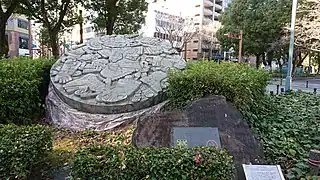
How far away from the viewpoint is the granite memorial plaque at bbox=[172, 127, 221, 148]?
400cm

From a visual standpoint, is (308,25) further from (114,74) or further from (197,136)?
(197,136)

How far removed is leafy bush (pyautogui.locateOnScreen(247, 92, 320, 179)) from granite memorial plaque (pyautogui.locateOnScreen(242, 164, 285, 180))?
1.37 feet

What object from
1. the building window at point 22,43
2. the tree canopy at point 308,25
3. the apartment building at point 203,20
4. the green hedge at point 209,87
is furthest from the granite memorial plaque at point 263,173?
the apartment building at point 203,20

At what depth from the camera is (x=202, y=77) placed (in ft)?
17.6

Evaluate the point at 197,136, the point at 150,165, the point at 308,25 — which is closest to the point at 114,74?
the point at 197,136

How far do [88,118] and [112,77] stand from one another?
1058 mm

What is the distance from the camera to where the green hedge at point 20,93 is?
570 cm

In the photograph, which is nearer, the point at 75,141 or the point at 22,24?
the point at 75,141

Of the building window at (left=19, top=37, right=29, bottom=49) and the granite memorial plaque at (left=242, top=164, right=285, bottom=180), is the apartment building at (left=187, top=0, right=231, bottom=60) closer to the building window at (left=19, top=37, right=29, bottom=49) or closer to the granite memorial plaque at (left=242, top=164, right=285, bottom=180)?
the building window at (left=19, top=37, right=29, bottom=49)

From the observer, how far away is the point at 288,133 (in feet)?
16.5

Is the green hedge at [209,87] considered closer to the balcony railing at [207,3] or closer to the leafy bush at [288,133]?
the leafy bush at [288,133]

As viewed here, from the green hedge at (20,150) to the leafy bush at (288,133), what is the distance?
9.27ft

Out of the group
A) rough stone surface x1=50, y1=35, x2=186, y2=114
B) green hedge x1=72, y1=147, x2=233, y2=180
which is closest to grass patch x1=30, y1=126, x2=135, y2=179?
rough stone surface x1=50, y1=35, x2=186, y2=114

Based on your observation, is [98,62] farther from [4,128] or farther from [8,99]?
[4,128]
